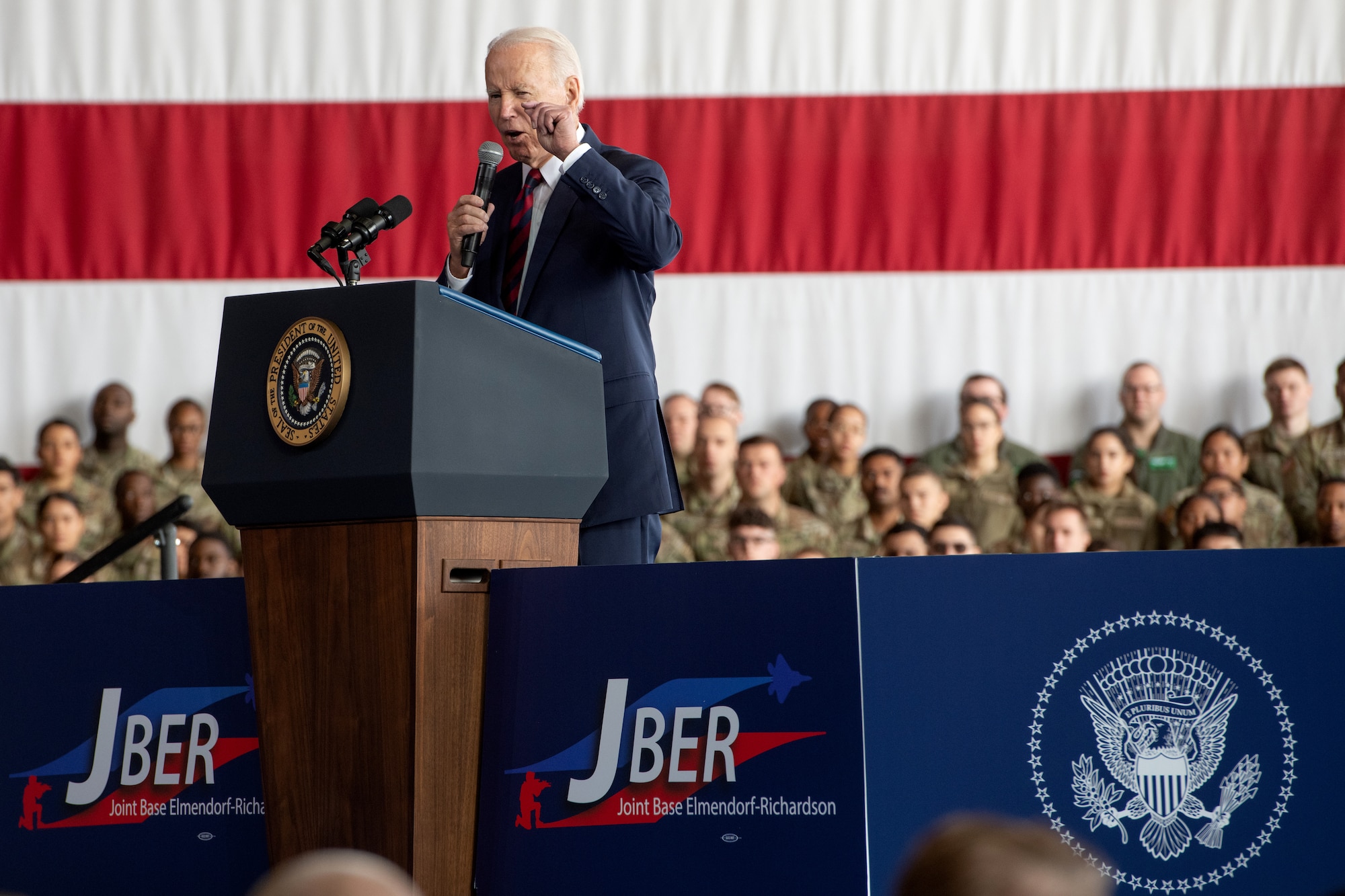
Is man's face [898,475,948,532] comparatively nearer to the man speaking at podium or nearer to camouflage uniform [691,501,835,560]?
camouflage uniform [691,501,835,560]

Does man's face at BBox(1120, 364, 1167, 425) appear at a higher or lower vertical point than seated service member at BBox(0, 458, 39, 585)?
higher

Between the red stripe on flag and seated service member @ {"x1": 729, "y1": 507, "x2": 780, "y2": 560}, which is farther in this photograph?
the red stripe on flag

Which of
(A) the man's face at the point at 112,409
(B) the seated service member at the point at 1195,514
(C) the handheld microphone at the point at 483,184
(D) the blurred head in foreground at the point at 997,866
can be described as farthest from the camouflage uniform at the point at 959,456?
(D) the blurred head in foreground at the point at 997,866

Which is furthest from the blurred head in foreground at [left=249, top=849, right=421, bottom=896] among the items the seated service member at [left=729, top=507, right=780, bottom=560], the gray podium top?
the seated service member at [left=729, top=507, right=780, bottom=560]

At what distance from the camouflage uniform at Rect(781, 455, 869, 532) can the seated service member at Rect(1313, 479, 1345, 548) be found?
1.45 metres

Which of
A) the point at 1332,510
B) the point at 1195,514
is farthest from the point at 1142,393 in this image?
the point at 1332,510

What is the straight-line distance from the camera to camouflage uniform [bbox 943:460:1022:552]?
4.90 meters

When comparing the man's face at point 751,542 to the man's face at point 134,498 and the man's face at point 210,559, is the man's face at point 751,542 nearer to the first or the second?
the man's face at point 210,559

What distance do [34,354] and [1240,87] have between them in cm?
437

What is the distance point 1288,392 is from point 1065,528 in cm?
102

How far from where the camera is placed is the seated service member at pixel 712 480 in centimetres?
492

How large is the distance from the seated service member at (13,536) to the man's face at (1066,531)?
3436 millimetres

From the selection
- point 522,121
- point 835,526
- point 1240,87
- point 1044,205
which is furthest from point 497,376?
point 1240,87

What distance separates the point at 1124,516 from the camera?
4836 mm
